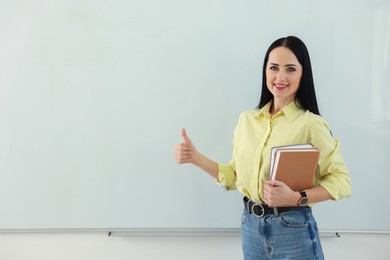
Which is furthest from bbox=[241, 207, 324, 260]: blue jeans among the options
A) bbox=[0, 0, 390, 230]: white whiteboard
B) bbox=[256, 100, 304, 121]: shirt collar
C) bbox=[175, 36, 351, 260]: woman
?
bbox=[0, 0, 390, 230]: white whiteboard

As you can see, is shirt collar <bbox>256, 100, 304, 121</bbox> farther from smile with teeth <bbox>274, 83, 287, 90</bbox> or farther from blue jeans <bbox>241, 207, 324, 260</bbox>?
blue jeans <bbox>241, 207, 324, 260</bbox>

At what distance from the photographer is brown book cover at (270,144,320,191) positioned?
882mm

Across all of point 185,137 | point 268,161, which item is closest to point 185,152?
point 185,137

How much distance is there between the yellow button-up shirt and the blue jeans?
0.09 m

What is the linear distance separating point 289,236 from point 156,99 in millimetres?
840

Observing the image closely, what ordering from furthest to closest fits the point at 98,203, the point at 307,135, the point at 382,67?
the point at 98,203, the point at 382,67, the point at 307,135

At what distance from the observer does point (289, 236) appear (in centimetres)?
100

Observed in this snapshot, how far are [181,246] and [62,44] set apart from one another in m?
1.13

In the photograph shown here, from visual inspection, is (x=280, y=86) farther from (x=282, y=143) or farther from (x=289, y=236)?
(x=289, y=236)

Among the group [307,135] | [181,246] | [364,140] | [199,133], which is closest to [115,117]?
[199,133]

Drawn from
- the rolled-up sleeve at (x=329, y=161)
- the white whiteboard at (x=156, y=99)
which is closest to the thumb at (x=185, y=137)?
the white whiteboard at (x=156, y=99)

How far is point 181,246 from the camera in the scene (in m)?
1.61

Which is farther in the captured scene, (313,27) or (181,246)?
(181,246)

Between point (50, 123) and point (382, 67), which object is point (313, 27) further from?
point (50, 123)
